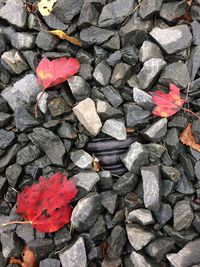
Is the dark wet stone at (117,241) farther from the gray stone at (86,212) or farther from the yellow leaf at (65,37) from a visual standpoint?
the yellow leaf at (65,37)

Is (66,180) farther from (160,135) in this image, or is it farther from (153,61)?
(153,61)

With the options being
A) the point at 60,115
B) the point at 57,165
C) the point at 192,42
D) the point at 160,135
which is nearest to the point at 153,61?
the point at 192,42

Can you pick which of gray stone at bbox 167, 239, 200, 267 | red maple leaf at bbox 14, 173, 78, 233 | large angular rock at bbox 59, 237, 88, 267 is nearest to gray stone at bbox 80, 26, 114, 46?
red maple leaf at bbox 14, 173, 78, 233

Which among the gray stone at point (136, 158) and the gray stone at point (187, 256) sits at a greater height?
the gray stone at point (136, 158)

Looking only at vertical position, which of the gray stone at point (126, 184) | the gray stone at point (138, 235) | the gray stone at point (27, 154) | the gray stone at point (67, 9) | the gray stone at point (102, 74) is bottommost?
the gray stone at point (138, 235)

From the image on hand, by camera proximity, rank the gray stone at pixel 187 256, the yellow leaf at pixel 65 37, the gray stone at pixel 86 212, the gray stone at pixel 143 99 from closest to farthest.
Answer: the gray stone at pixel 187 256
the gray stone at pixel 86 212
the gray stone at pixel 143 99
the yellow leaf at pixel 65 37

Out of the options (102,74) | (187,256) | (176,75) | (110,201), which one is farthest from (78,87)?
(187,256)

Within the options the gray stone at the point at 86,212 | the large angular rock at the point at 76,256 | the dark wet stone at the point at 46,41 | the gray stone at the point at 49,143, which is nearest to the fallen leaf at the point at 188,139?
the gray stone at the point at 86,212
